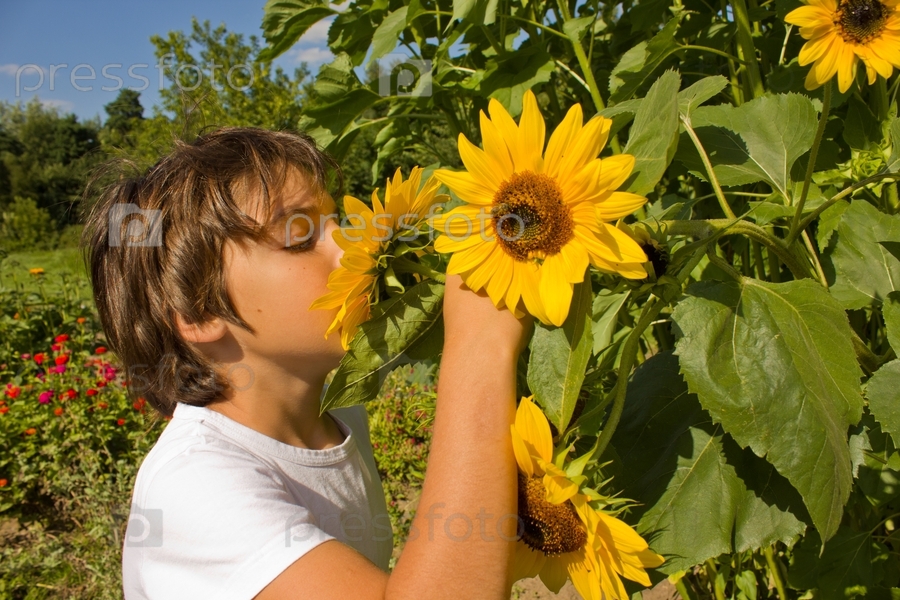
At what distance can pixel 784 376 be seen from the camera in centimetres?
64

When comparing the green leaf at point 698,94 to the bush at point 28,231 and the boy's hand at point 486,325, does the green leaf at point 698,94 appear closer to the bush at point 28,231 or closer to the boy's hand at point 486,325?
the boy's hand at point 486,325

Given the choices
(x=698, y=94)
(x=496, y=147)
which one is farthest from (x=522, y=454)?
(x=698, y=94)

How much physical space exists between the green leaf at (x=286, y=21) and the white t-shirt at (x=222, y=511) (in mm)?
959

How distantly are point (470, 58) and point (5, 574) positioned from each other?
84.6 inches

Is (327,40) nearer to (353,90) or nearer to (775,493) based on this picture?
(353,90)

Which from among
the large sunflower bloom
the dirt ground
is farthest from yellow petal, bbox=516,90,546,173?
the dirt ground

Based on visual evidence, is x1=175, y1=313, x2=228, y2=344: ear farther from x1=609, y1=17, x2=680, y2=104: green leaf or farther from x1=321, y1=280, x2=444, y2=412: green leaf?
x1=609, y1=17, x2=680, y2=104: green leaf

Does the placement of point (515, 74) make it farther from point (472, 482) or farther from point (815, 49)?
point (472, 482)

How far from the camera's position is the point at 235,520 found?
82 cm

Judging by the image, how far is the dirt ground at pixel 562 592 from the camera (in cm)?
186

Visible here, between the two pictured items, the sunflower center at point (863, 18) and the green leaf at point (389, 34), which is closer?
the sunflower center at point (863, 18)

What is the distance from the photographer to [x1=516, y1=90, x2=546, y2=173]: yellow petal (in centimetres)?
57

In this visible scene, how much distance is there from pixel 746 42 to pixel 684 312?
1.92ft

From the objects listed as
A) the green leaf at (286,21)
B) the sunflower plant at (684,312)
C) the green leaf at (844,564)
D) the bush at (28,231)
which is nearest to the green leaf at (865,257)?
the sunflower plant at (684,312)
